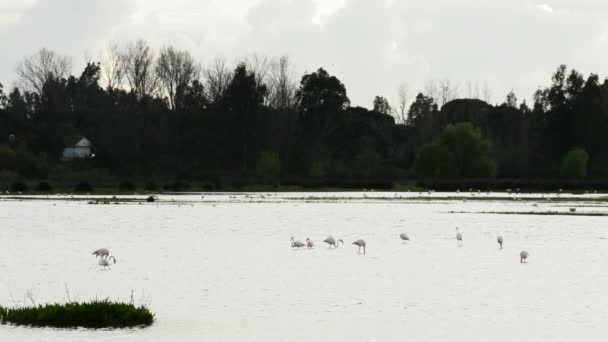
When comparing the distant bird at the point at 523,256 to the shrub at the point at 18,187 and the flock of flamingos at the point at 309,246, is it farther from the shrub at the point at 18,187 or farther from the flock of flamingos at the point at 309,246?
the shrub at the point at 18,187

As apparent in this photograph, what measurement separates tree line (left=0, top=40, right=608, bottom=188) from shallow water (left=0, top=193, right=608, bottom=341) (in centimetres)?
8166

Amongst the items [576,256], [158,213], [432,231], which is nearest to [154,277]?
[576,256]

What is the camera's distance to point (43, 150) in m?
138

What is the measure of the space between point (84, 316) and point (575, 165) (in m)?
124

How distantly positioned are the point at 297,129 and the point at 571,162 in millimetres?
39331

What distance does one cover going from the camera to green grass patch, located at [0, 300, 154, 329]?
1912 cm

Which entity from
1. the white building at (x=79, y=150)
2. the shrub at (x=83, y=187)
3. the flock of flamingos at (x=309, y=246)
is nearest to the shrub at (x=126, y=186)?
the shrub at (x=83, y=187)

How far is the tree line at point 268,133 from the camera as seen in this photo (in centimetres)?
13412

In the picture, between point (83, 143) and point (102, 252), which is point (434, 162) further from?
point (102, 252)

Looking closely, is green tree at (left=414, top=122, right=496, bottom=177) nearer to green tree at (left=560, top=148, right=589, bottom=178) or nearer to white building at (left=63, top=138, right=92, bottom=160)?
green tree at (left=560, top=148, right=589, bottom=178)

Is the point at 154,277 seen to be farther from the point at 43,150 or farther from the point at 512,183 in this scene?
the point at 43,150

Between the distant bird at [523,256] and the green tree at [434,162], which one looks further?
the green tree at [434,162]

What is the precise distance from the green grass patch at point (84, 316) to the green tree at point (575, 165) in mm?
121691

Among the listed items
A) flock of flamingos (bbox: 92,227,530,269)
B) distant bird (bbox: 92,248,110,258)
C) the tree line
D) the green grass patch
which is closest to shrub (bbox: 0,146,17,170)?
the tree line
